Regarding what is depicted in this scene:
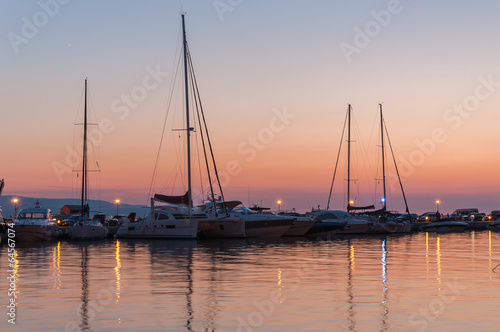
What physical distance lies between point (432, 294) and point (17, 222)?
4689cm

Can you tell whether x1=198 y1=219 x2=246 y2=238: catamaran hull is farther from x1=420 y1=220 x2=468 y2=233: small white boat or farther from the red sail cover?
x1=420 y1=220 x2=468 y2=233: small white boat

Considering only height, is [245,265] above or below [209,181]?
below

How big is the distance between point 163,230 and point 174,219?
1.36 metres

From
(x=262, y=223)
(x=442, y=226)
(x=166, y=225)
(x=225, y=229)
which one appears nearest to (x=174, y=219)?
(x=166, y=225)

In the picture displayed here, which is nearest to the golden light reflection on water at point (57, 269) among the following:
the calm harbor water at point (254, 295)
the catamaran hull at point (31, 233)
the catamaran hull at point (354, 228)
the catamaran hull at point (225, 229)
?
the calm harbor water at point (254, 295)

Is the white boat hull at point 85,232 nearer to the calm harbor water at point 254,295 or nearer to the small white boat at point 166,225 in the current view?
the small white boat at point 166,225

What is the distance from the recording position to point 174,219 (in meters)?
58.9

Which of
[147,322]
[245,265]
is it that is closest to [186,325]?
[147,322]

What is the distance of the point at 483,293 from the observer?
21031mm

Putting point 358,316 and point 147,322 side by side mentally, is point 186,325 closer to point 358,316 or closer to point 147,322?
point 147,322

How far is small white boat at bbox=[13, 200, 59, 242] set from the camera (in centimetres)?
5825

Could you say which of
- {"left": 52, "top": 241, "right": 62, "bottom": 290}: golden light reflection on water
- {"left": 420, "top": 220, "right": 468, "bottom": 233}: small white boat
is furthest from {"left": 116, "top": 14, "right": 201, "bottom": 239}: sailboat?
{"left": 420, "top": 220, "right": 468, "bottom": 233}: small white boat

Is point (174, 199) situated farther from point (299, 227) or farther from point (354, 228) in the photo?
point (354, 228)

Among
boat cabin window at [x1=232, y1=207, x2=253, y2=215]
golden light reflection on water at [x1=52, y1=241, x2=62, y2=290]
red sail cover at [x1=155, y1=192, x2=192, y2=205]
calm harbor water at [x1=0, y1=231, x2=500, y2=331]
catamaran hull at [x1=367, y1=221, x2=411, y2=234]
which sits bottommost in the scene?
golden light reflection on water at [x1=52, y1=241, x2=62, y2=290]
